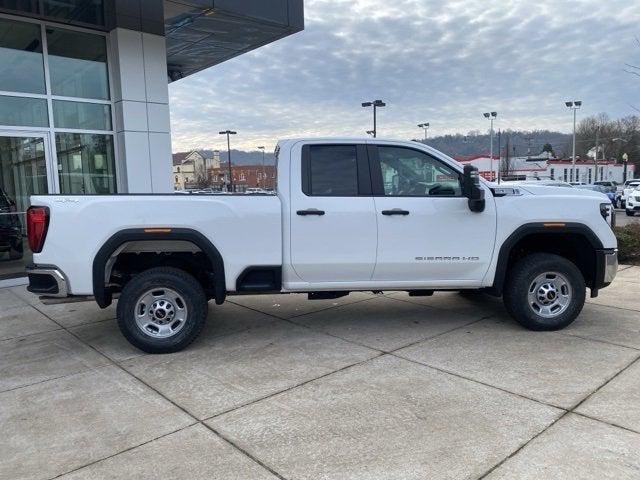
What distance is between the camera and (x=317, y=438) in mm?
3361

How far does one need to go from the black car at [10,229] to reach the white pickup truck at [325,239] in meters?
5.17

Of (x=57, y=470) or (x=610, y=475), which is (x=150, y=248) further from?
(x=610, y=475)

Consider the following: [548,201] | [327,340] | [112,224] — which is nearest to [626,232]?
[548,201]

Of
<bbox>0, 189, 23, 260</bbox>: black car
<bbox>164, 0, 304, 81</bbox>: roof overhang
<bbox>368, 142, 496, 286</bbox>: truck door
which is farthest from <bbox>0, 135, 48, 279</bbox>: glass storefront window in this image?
<bbox>368, 142, 496, 286</bbox>: truck door

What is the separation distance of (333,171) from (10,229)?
7009 millimetres

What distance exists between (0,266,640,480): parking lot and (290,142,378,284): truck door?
0.79 m

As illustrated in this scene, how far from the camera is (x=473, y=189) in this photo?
5141 mm

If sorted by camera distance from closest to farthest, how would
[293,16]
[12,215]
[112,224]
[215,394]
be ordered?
1. [215,394]
2. [112,224]
3. [12,215]
4. [293,16]

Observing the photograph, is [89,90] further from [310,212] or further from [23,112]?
[310,212]

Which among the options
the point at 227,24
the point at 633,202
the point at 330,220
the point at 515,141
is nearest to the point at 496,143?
the point at 515,141

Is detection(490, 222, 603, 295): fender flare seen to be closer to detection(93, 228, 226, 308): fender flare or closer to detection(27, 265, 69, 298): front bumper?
detection(93, 228, 226, 308): fender flare

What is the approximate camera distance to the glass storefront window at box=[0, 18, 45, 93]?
9336 mm

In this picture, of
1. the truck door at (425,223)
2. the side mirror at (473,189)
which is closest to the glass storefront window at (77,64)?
the truck door at (425,223)

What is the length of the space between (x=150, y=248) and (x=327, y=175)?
1913 millimetres
